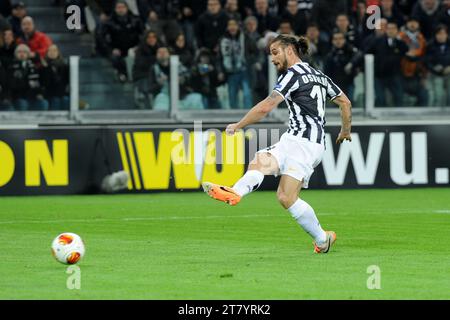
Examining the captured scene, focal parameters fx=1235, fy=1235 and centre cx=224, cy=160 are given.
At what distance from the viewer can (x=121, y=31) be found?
22391mm

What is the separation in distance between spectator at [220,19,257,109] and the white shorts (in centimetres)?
976

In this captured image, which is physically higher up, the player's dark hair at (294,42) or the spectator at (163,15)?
the spectator at (163,15)

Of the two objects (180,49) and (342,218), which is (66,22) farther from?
(342,218)

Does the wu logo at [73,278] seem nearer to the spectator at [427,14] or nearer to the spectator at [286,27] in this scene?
the spectator at [286,27]

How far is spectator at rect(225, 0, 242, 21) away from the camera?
22467 millimetres

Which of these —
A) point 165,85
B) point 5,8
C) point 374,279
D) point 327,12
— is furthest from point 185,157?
point 374,279

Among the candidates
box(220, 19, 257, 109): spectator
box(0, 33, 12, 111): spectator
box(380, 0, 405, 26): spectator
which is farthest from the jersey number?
box(380, 0, 405, 26): spectator

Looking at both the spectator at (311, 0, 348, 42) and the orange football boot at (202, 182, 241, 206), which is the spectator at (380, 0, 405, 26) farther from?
the orange football boot at (202, 182, 241, 206)

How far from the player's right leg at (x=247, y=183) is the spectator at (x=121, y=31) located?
34.5ft

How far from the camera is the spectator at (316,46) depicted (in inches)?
870

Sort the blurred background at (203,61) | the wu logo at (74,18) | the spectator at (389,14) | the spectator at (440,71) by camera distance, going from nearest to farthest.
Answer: the blurred background at (203,61) < the spectator at (440,71) < the wu logo at (74,18) < the spectator at (389,14)

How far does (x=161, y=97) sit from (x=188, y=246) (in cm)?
943

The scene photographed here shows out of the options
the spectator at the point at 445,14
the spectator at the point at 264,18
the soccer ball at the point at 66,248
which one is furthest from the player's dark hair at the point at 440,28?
the soccer ball at the point at 66,248
